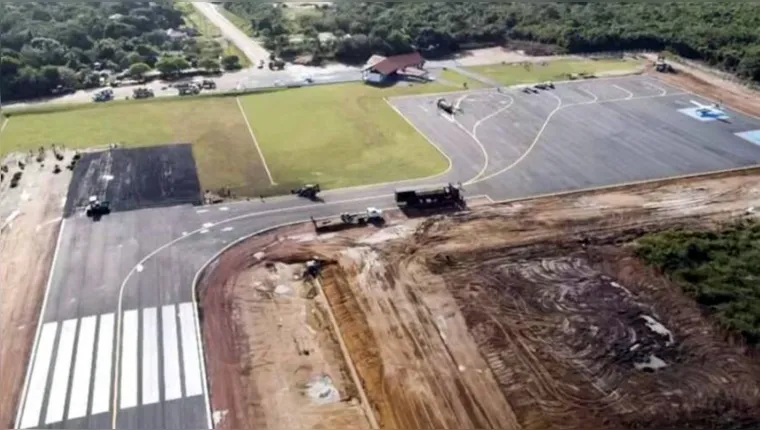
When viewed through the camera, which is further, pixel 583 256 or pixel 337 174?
pixel 337 174

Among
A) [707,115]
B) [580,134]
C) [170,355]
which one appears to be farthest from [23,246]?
[707,115]

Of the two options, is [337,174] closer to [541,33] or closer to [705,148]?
[705,148]

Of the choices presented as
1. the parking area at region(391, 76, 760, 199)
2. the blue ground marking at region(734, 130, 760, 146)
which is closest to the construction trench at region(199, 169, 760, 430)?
the parking area at region(391, 76, 760, 199)

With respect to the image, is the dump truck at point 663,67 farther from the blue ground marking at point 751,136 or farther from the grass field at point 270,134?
the grass field at point 270,134

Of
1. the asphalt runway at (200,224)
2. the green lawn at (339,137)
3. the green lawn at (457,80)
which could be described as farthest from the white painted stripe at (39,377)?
the green lawn at (457,80)

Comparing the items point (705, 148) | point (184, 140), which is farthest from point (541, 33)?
point (184, 140)

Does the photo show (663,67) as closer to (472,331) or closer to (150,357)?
(472,331)

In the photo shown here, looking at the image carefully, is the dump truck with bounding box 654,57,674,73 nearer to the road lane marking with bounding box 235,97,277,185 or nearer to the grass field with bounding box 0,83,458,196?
the grass field with bounding box 0,83,458,196
